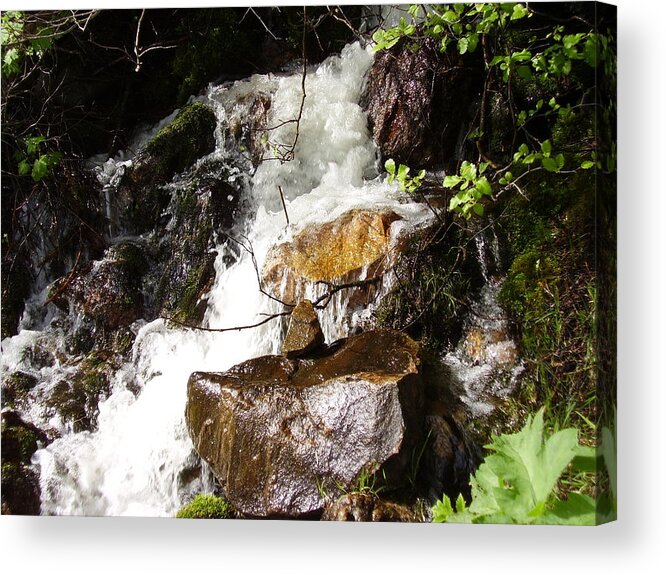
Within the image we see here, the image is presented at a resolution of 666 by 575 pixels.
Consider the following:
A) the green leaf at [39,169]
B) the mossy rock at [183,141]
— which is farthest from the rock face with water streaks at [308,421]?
the green leaf at [39,169]

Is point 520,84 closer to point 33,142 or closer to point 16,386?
point 33,142

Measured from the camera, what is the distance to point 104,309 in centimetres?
235

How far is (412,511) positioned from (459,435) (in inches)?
10.3

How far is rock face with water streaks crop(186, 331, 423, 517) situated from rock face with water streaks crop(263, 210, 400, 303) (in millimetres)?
234

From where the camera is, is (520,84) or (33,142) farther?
(33,142)

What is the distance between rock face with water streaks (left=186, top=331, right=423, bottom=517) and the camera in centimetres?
195

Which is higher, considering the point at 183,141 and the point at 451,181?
the point at 183,141

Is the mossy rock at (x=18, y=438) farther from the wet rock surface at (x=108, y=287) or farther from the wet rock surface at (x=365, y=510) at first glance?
the wet rock surface at (x=365, y=510)

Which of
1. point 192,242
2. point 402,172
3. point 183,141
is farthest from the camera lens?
point 183,141

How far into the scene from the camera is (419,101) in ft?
7.56

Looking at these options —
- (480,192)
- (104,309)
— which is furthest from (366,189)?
(104,309)

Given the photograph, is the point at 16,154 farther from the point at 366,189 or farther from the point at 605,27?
the point at 605,27

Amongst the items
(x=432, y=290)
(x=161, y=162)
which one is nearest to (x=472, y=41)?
(x=432, y=290)

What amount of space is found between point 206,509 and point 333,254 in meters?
0.92
